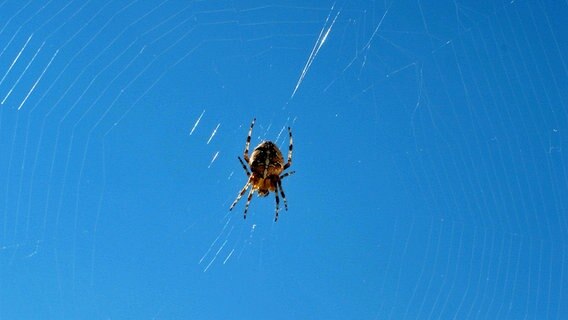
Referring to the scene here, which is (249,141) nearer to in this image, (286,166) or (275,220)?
(286,166)

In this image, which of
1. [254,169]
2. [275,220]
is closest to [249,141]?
[254,169]

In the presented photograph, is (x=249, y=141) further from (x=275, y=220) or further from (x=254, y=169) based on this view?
(x=275, y=220)

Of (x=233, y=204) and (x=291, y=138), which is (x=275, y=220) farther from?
(x=291, y=138)

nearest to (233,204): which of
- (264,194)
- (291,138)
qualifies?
(264,194)

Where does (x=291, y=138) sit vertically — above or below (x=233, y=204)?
above

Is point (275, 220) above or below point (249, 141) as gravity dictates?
below
